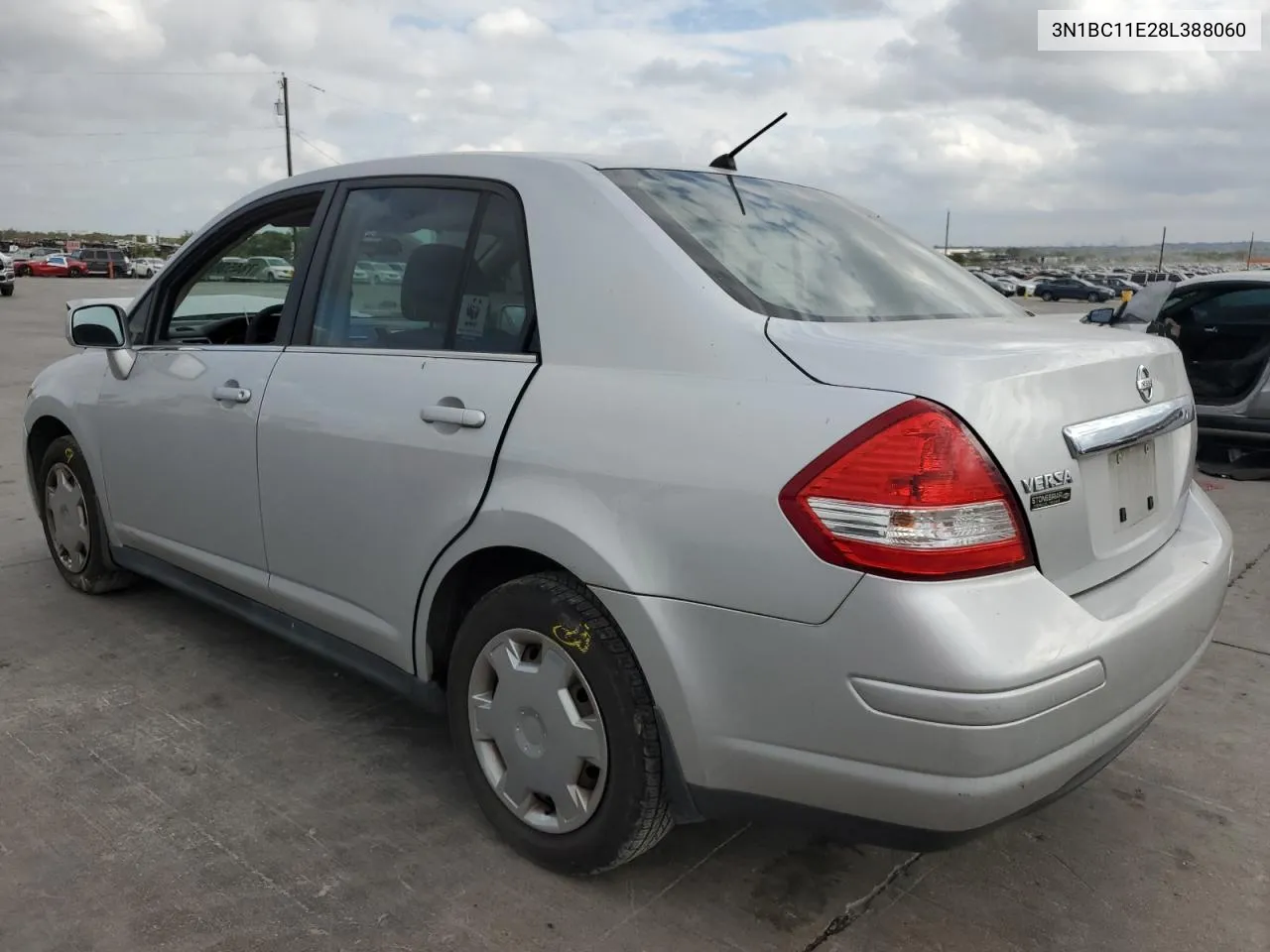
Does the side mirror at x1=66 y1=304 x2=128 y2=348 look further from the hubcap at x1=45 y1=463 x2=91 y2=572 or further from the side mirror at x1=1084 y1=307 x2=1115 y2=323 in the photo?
the side mirror at x1=1084 y1=307 x2=1115 y2=323

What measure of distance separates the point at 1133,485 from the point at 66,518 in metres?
4.06

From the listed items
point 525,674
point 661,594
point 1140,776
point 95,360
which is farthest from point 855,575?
point 95,360

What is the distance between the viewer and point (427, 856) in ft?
8.40

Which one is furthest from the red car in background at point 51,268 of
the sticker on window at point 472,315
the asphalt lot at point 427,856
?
the sticker on window at point 472,315

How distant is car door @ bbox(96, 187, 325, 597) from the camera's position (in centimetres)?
320

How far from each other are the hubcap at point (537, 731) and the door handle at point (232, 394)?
1.23 m

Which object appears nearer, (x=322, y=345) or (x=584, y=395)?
(x=584, y=395)

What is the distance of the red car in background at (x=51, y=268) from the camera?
Answer: 153ft

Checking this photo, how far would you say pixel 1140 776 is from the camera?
3047mm

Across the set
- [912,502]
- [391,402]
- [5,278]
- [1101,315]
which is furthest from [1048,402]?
[5,278]

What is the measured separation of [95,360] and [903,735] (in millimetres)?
3506

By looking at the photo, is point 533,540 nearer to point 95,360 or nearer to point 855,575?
point 855,575

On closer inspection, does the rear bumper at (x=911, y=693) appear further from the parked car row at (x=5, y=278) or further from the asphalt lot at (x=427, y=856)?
the parked car row at (x=5, y=278)

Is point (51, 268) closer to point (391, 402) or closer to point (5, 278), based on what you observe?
point (5, 278)
